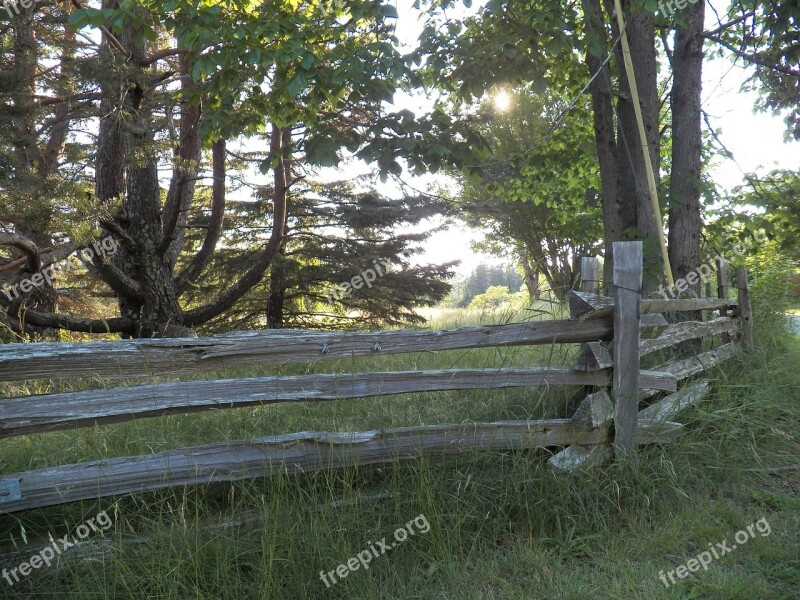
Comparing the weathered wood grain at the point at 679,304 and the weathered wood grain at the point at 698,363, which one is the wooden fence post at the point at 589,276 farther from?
the weathered wood grain at the point at 698,363

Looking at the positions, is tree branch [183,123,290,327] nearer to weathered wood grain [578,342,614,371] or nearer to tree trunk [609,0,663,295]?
tree trunk [609,0,663,295]

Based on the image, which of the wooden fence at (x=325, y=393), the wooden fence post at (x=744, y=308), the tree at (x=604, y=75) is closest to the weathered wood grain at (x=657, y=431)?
the wooden fence at (x=325, y=393)

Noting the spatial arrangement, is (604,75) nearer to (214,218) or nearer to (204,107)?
(204,107)

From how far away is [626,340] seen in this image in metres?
4.03

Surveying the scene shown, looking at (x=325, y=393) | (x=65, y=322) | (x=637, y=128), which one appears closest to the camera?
(x=325, y=393)

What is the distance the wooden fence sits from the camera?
9.30 ft

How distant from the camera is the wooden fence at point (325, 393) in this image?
2.83 m

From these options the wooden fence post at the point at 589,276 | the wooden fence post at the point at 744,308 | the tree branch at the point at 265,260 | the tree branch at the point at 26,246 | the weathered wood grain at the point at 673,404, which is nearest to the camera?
the weathered wood grain at the point at 673,404

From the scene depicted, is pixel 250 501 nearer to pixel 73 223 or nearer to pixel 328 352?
pixel 328 352

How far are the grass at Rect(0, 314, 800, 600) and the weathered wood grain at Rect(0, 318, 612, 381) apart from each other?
29 centimetres

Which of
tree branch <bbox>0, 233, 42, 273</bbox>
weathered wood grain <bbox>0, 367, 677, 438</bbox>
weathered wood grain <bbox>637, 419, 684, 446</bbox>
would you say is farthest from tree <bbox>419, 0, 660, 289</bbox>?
tree branch <bbox>0, 233, 42, 273</bbox>

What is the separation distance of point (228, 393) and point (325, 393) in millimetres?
549

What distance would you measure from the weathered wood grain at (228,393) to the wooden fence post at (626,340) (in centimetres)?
19

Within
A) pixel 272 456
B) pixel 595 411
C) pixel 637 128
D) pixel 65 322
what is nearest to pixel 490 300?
pixel 637 128
